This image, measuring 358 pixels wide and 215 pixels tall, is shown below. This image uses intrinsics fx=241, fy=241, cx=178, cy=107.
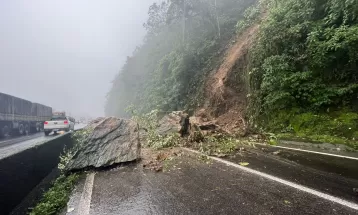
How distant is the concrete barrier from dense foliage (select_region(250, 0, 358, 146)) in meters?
8.56

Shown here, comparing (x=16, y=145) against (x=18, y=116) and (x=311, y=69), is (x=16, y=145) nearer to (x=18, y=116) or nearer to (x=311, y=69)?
(x=18, y=116)

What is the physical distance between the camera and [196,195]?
417 centimetres

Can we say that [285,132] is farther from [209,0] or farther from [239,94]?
[209,0]

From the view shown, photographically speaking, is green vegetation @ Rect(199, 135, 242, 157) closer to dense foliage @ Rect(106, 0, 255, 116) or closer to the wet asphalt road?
the wet asphalt road

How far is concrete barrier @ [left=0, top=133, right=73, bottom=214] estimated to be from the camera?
522 cm

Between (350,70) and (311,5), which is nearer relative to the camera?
(350,70)

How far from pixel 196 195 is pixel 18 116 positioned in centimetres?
2414

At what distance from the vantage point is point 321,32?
880cm

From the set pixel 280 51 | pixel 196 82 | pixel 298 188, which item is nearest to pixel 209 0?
pixel 196 82

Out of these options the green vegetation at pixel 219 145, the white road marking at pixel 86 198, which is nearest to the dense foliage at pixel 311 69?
the green vegetation at pixel 219 145

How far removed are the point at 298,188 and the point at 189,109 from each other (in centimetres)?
1501

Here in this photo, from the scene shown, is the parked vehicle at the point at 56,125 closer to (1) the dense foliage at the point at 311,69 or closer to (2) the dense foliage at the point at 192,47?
(2) the dense foliage at the point at 192,47

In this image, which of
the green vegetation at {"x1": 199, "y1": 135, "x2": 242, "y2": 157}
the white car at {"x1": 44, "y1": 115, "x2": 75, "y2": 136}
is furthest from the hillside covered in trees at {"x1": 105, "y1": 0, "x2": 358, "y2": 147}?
the white car at {"x1": 44, "y1": 115, "x2": 75, "y2": 136}

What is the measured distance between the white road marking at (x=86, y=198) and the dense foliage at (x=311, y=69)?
705 centimetres
